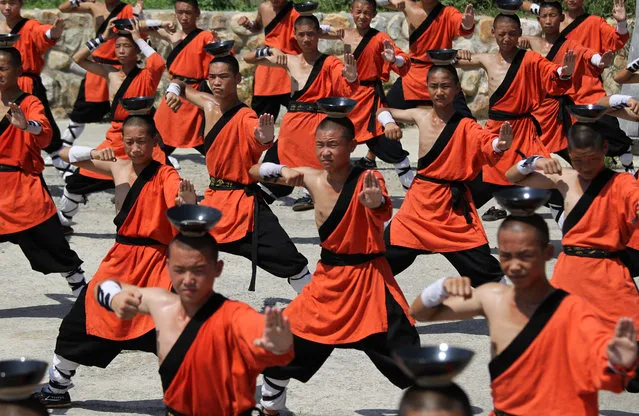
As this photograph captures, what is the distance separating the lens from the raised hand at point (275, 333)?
455cm

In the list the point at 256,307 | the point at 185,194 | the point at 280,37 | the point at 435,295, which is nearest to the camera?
the point at 435,295

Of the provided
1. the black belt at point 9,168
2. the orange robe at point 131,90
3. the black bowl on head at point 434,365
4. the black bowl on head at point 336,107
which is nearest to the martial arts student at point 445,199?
the black bowl on head at point 336,107

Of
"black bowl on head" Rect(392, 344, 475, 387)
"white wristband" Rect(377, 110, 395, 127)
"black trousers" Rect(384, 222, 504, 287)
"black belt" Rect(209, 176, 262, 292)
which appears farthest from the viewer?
"white wristband" Rect(377, 110, 395, 127)

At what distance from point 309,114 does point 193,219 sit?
203 inches

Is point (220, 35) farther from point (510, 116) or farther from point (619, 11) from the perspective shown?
point (510, 116)

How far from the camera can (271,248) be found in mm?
7770

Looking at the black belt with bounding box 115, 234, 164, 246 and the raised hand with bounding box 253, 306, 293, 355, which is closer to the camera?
the raised hand with bounding box 253, 306, 293, 355

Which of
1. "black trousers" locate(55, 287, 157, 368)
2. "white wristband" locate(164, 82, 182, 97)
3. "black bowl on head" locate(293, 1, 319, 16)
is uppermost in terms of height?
"black bowl on head" locate(293, 1, 319, 16)

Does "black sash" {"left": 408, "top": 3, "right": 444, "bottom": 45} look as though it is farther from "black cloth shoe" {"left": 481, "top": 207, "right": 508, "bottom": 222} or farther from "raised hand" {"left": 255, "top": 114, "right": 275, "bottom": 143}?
"raised hand" {"left": 255, "top": 114, "right": 275, "bottom": 143}

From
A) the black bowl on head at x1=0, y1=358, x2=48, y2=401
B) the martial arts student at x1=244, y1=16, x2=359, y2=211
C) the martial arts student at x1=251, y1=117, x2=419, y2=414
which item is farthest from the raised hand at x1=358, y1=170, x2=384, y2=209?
the martial arts student at x1=244, y1=16, x2=359, y2=211

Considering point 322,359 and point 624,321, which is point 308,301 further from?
point 624,321

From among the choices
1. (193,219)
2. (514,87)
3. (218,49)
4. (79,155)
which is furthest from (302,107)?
(193,219)

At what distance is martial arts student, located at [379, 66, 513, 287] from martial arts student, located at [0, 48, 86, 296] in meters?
1.97

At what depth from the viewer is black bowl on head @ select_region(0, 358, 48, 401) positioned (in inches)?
151
